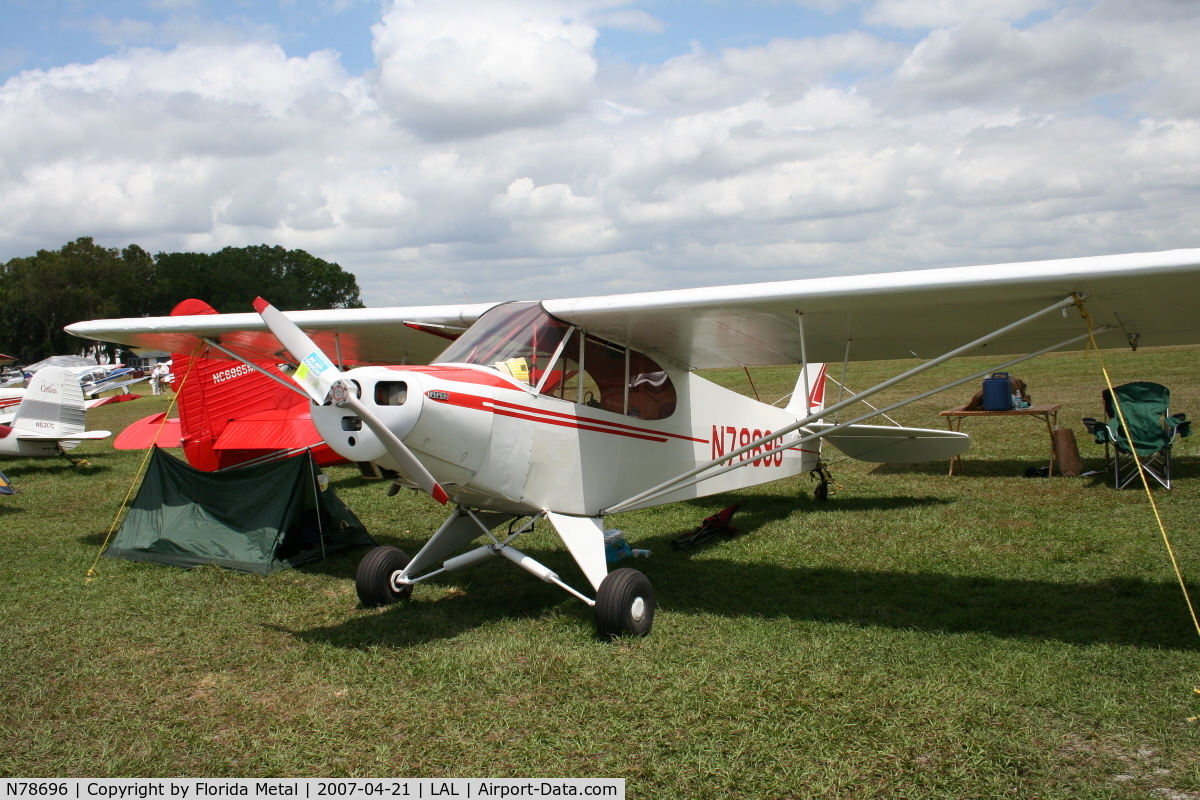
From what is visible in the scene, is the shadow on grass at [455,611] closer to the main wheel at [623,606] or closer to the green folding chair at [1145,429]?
the main wheel at [623,606]

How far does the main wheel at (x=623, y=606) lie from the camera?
15.8 ft

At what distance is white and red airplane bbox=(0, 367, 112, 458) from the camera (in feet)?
44.0

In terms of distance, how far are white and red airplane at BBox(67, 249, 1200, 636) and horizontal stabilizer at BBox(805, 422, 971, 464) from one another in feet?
7.83

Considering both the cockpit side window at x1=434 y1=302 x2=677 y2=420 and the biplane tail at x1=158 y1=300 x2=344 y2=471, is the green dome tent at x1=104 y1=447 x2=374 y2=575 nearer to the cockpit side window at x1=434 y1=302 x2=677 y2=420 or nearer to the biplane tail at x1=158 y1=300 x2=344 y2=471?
the biplane tail at x1=158 y1=300 x2=344 y2=471

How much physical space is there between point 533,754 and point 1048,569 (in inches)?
186

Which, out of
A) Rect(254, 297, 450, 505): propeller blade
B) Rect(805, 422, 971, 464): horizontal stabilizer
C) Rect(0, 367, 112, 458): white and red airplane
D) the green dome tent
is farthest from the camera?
Rect(0, 367, 112, 458): white and red airplane

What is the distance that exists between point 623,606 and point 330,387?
2153 mm

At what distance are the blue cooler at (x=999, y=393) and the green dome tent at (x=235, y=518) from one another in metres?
9.16

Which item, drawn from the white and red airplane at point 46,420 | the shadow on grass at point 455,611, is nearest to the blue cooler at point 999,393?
the shadow on grass at point 455,611

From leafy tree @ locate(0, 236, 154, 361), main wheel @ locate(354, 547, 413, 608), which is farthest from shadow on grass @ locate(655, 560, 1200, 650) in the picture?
leafy tree @ locate(0, 236, 154, 361)

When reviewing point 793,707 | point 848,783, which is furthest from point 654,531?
Answer: point 848,783

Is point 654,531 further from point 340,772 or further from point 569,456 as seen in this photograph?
point 340,772

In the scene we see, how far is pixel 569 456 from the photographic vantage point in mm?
A: 5578

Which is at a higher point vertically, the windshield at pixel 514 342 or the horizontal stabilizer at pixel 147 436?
the windshield at pixel 514 342
